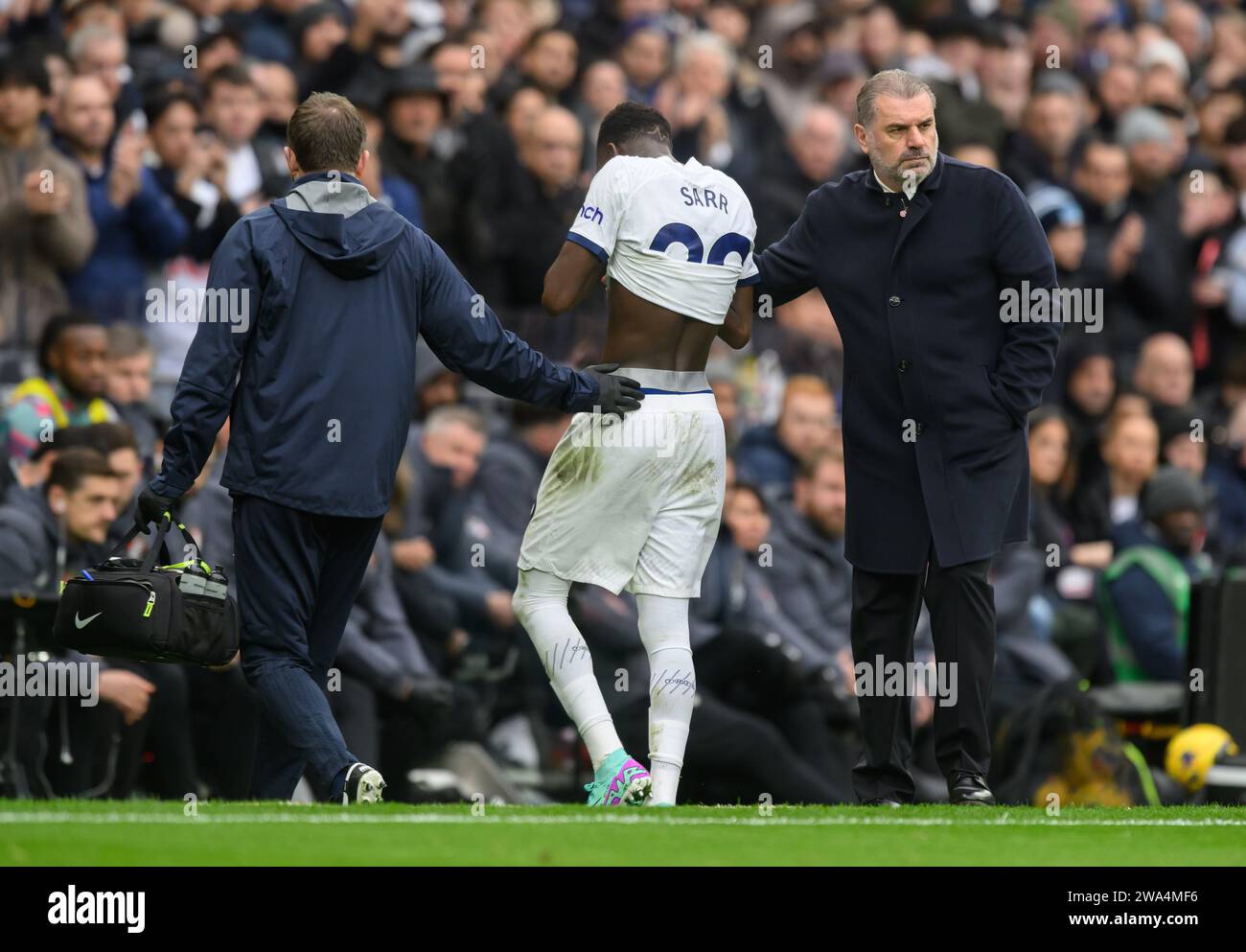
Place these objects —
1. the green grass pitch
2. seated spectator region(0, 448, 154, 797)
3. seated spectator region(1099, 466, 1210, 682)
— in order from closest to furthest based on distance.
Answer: the green grass pitch < seated spectator region(0, 448, 154, 797) < seated spectator region(1099, 466, 1210, 682)

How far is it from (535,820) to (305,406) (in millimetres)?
1612

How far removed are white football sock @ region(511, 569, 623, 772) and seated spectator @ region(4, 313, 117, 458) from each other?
3.39 m

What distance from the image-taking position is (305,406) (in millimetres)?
8172

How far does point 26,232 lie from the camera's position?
472 inches

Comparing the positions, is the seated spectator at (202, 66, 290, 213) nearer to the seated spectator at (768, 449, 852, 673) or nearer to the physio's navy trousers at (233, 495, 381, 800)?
the seated spectator at (768, 449, 852, 673)

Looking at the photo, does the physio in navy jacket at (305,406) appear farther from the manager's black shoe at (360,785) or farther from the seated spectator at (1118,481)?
the seated spectator at (1118,481)

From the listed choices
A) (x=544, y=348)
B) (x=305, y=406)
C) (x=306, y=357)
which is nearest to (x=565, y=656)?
(x=305, y=406)

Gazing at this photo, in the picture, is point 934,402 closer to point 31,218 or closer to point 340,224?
point 340,224

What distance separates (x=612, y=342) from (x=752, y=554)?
4.19m

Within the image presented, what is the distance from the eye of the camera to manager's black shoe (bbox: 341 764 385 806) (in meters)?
8.01

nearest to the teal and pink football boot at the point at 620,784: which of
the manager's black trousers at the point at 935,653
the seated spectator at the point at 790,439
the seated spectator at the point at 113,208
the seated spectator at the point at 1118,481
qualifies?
the manager's black trousers at the point at 935,653

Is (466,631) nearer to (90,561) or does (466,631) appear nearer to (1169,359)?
(90,561)
